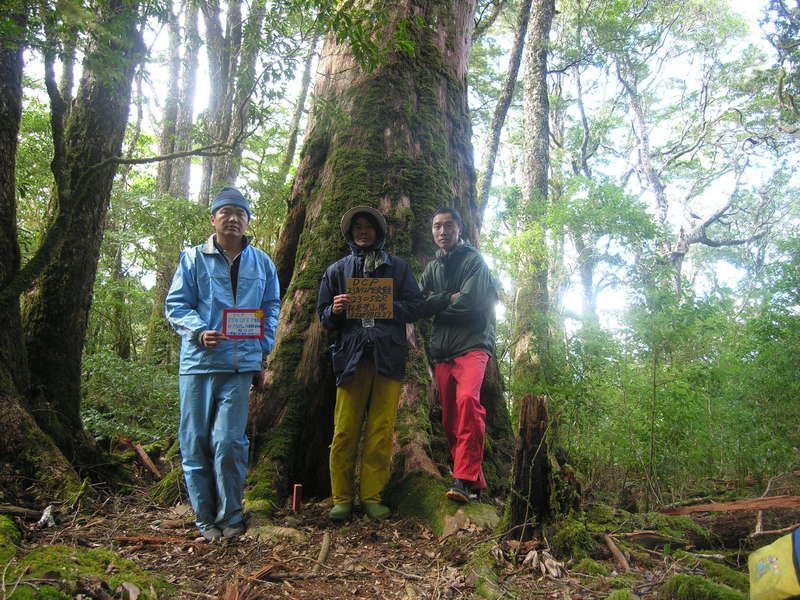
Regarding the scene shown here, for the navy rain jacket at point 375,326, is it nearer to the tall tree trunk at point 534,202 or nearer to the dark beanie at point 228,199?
the dark beanie at point 228,199

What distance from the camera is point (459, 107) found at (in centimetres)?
601

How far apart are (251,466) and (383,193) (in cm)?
277

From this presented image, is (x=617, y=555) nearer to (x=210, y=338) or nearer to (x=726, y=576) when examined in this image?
(x=726, y=576)

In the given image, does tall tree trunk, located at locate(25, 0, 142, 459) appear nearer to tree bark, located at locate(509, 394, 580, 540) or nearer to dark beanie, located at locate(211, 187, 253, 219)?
dark beanie, located at locate(211, 187, 253, 219)

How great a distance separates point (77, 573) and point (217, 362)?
149 centimetres

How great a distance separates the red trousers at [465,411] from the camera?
3.86 meters

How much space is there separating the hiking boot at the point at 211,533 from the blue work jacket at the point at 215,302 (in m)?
1.03

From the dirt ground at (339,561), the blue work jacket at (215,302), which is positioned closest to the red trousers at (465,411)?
the dirt ground at (339,561)

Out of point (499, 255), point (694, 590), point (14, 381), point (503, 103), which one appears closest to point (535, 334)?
point (499, 255)

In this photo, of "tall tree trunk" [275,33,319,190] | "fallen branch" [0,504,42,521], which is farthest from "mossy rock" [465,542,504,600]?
"tall tree trunk" [275,33,319,190]

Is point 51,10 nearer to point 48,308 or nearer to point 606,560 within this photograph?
point 48,308

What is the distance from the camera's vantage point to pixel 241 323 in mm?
3600

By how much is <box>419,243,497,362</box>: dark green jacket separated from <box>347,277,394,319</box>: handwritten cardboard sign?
Answer: 0.36 m

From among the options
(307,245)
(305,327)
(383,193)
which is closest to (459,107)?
(383,193)
